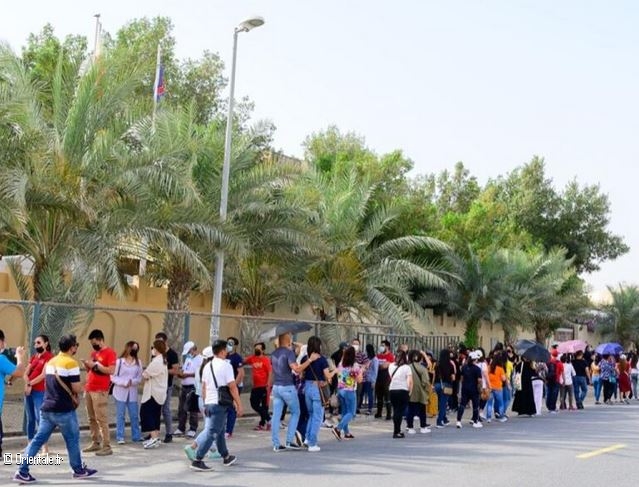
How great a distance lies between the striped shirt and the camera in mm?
10039

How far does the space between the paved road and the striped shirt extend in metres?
0.86

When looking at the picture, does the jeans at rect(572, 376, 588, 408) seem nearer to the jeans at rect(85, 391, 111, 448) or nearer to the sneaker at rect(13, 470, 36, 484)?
the jeans at rect(85, 391, 111, 448)

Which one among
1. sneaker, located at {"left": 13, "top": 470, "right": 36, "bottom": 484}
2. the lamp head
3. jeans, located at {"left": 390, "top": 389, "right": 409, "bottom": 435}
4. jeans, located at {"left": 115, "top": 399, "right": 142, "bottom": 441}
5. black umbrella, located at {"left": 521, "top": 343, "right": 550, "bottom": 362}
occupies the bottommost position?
sneaker, located at {"left": 13, "top": 470, "right": 36, "bottom": 484}

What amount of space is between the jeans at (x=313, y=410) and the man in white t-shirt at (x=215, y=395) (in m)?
2.38

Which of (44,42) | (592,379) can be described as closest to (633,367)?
(592,379)

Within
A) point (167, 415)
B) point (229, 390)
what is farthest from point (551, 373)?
point (229, 390)

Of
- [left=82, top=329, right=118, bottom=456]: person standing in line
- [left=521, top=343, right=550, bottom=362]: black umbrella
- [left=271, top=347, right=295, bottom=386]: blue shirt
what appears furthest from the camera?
[left=521, top=343, right=550, bottom=362]: black umbrella

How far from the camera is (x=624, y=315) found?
52.2 metres

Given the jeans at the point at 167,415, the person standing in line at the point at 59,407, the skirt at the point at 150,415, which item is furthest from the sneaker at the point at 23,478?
the jeans at the point at 167,415

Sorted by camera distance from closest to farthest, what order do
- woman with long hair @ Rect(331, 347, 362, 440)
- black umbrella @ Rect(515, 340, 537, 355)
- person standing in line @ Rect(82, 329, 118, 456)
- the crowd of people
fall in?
the crowd of people → person standing in line @ Rect(82, 329, 118, 456) → woman with long hair @ Rect(331, 347, 362, 440) → black umbrella @ Rect(515, 340, 537, 355)

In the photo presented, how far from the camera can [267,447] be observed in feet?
46.0

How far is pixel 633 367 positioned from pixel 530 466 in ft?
74.0

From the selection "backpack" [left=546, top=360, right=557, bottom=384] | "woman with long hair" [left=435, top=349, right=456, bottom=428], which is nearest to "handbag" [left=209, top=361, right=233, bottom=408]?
"woman with long hair" [left=435, top=349, right=456, bottom=428]

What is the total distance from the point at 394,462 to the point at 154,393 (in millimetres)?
3669
